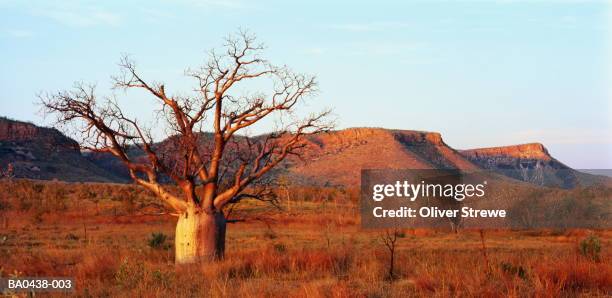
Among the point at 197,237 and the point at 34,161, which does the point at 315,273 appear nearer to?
the point at 197,237

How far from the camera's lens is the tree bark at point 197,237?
1205 centimetres

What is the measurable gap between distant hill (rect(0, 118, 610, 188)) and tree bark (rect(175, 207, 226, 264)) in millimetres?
43753

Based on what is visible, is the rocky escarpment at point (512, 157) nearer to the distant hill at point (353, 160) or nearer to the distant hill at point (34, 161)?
the distant hill at point (353, 160)

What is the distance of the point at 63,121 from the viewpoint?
487 inches

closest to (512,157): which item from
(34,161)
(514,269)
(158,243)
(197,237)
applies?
(34,161)

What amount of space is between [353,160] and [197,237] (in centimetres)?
7854

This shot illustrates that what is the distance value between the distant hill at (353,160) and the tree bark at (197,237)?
43.8 metres

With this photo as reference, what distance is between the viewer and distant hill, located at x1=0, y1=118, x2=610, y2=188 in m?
71.1

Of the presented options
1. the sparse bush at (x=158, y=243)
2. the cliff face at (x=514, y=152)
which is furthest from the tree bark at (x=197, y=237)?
the cliff face at (x=514, y=152)

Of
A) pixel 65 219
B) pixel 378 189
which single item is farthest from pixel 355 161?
pixel 65 219

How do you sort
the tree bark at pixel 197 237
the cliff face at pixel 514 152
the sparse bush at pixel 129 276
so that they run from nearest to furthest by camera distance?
the sparse bush at pixel 129 276
the tree bark at pixel 197 237
the cliff face at pixel 514 152

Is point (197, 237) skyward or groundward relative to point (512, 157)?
groundward

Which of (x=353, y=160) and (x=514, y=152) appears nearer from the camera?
(x=353, y=160)

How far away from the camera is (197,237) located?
39.6 ft
